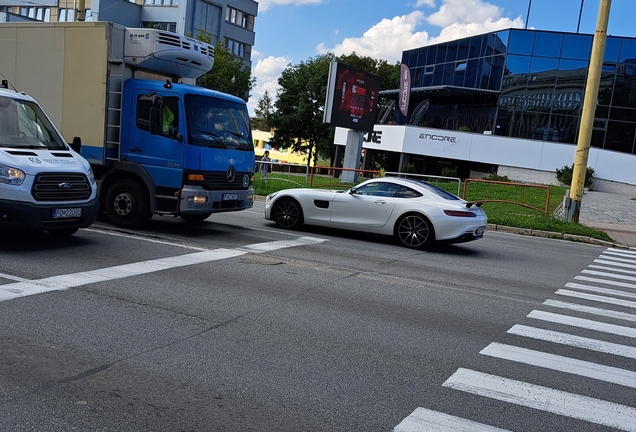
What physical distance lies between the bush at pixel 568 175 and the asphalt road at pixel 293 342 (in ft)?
100

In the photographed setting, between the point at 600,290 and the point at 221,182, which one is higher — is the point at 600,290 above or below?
below

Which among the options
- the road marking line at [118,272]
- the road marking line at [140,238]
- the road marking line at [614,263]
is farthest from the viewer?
the road marking line at [614,263]

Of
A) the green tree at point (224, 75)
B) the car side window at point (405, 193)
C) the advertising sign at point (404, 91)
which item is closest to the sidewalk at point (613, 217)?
the car side window at point (405, 193)

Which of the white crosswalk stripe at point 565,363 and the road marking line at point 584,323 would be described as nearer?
the white crosswalk stripe at point 565,363

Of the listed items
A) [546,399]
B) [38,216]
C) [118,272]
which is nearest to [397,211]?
[118,272]

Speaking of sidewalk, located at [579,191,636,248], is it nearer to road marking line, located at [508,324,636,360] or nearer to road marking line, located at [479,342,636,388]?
road marking line, located at [508,324,636,360]

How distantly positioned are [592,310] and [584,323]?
0.86 meters

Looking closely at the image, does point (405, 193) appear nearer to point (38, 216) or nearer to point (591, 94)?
point (38, 216)

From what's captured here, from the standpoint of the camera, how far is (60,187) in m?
9.05

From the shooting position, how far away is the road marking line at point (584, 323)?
705cm

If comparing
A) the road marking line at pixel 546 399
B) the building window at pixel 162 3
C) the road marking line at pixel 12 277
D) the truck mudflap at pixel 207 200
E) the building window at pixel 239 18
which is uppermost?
the building window at pixel 239 18

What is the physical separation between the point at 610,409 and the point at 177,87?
8.99 metres

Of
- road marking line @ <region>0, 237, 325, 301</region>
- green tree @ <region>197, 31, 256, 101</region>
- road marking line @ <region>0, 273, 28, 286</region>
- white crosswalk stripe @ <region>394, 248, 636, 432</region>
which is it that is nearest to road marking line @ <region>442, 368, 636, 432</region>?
white crosswalk stripe @ <region>394, 248, 636, 432</region>

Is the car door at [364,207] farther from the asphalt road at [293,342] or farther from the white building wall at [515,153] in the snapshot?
the white building wall at [515,153]
